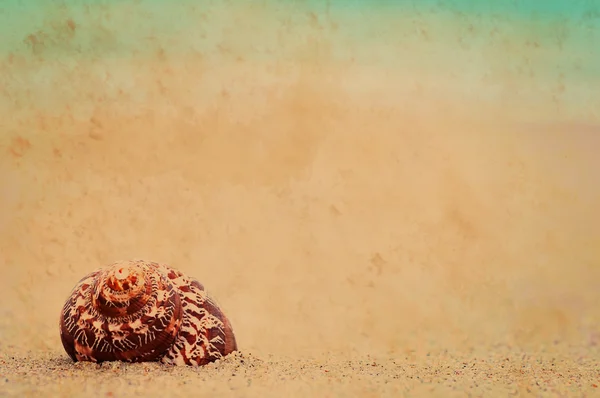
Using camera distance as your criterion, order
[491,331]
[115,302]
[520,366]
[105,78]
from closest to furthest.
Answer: [115,302] → [520,366] → [491,331] → [105,78]

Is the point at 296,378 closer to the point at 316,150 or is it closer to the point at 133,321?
the point at 133,321

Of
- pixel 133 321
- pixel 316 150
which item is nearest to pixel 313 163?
pixel 316 150

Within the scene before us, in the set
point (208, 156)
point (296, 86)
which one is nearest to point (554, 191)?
point (296, 86)

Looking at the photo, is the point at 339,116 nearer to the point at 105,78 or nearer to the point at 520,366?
the point at 105,78

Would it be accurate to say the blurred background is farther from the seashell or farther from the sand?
the seashell

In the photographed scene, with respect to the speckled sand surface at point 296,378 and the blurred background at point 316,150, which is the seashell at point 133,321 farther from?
the blurred background at point 316,150


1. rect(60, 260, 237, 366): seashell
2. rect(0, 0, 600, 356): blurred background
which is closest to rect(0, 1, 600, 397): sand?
rect(0, 0, 600, 356): blurred background
